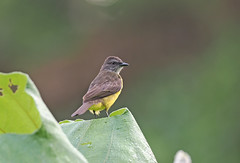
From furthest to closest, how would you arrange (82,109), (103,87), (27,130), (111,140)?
(103,87) → (82,109) → (111,140) → (27,130)

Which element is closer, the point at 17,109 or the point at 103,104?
the point at 17,109

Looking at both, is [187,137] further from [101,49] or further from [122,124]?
[122,124]

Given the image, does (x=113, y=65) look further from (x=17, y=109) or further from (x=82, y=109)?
(x=17, y=109)

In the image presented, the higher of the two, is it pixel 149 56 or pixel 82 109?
pixel 82 109

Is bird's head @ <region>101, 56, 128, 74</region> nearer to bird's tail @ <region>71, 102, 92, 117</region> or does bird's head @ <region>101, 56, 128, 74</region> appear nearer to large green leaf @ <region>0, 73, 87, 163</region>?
bird's tail @ <region>71, 102, 92, 117</region>

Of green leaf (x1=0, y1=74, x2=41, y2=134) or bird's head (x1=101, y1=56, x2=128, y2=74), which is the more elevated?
green leaf (x1=0, y1=74, x2=41, y2=134)

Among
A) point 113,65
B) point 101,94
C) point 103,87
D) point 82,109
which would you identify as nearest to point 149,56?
point 113,65

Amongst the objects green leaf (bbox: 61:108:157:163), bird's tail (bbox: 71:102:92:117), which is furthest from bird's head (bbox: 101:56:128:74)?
green leaf (bbox: 61:108:157:163)
